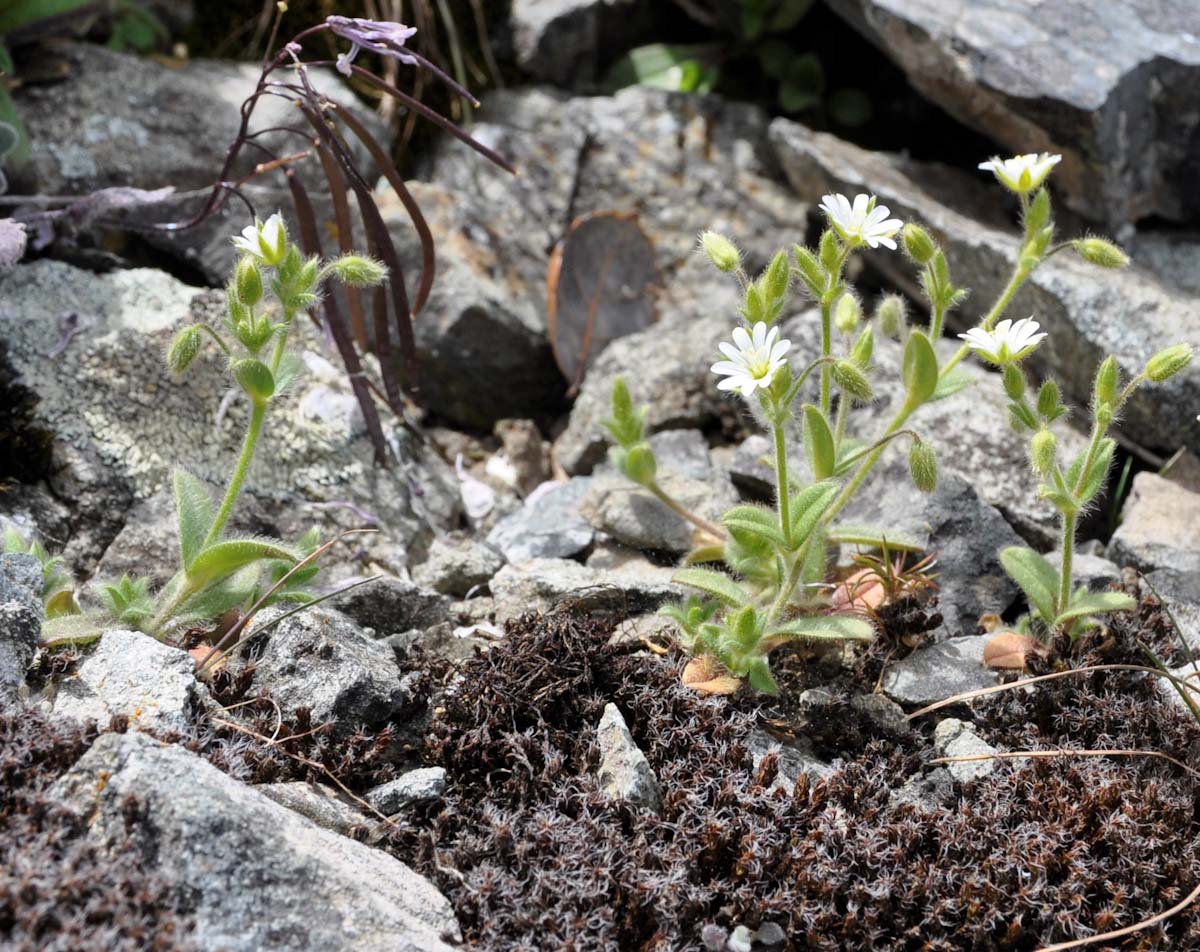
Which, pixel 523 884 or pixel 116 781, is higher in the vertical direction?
pixel 116 781

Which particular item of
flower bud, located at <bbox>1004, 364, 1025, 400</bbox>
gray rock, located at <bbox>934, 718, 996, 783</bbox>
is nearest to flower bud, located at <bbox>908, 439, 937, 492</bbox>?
flower bud, located at <bbox>1004, 364, 1025, 400</bbox>

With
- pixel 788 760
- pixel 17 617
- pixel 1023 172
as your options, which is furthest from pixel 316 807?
pixel 1023 172

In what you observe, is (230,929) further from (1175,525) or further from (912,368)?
(1175,525)

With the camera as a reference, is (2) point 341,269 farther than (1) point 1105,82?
No

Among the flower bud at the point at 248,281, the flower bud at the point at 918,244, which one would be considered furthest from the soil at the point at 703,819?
the flower bud at the point at 918,244

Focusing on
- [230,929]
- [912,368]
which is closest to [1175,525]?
[912,368]

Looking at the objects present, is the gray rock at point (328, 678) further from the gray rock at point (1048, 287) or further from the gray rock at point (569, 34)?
the gray rock at point (569, 34)
